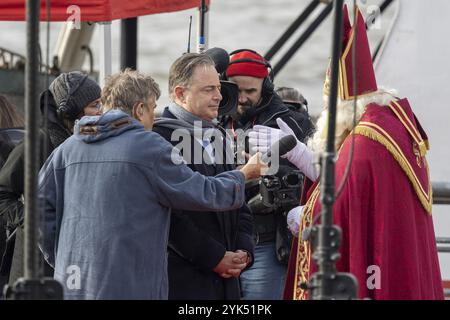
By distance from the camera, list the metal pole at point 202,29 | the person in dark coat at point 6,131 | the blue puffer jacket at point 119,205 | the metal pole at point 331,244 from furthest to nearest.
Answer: the metal pole at point 202,29 < the person in dark coat at point 6,131 < the blue puffer jacket at point 119,205 < the metal pole at point 331,244

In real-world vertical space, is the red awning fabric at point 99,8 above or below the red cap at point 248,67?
above

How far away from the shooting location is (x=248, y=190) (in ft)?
20.1

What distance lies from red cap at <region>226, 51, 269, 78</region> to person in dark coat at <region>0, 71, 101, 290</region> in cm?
90

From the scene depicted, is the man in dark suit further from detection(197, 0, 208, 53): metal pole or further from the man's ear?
detection(197, 0, 208, 53): metal pole

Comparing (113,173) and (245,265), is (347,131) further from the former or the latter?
(113,173)

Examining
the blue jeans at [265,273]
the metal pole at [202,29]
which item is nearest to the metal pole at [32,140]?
the blue jeans at [265,273]

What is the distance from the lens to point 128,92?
5027mm

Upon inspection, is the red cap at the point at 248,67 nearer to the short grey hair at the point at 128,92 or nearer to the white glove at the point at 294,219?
the white glove at the point at 294,219

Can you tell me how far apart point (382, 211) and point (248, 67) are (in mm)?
1435

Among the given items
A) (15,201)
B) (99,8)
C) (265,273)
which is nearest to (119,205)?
(15,201)

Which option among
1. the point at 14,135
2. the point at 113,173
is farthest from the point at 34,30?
the point at 14,135

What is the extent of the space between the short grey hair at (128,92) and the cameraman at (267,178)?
85 cm

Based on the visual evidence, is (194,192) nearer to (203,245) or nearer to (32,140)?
(203,245)

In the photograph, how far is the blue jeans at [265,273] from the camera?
605 cm
